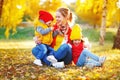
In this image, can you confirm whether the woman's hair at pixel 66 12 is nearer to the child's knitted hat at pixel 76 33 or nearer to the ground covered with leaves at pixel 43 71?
the child's knitted hat at pixel 76 33

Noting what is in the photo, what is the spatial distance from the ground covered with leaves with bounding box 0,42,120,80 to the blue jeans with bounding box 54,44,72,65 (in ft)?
0.35

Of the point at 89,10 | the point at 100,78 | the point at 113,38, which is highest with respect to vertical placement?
the point at 89,10

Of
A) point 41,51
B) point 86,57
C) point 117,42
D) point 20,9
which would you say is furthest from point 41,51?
point 117,42

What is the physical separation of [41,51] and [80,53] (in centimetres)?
50

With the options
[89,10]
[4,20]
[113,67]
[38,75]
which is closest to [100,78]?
[113,67]

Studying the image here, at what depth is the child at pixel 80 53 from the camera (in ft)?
16.3

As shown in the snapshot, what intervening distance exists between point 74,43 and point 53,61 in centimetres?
35

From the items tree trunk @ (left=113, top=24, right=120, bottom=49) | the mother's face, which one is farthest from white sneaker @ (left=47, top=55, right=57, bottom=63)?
tree trunk @ (left=113, top=24, right=120, bottom=49)

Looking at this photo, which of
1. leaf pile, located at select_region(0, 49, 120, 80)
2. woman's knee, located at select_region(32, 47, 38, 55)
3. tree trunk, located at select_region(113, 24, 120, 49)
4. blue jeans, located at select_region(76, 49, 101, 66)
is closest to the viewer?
leaf pile, located at select_region(0, 49, 120, 80)

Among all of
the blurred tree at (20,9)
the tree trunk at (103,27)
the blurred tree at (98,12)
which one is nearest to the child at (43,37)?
the blurred tree at (20,9)

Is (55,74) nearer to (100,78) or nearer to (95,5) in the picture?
(100,78)

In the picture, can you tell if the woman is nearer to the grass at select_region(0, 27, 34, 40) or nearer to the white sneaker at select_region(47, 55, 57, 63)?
the white sneaker at select_region(47, 55, 57, 63)

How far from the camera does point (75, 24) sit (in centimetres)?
509

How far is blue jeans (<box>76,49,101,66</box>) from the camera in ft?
16.3
